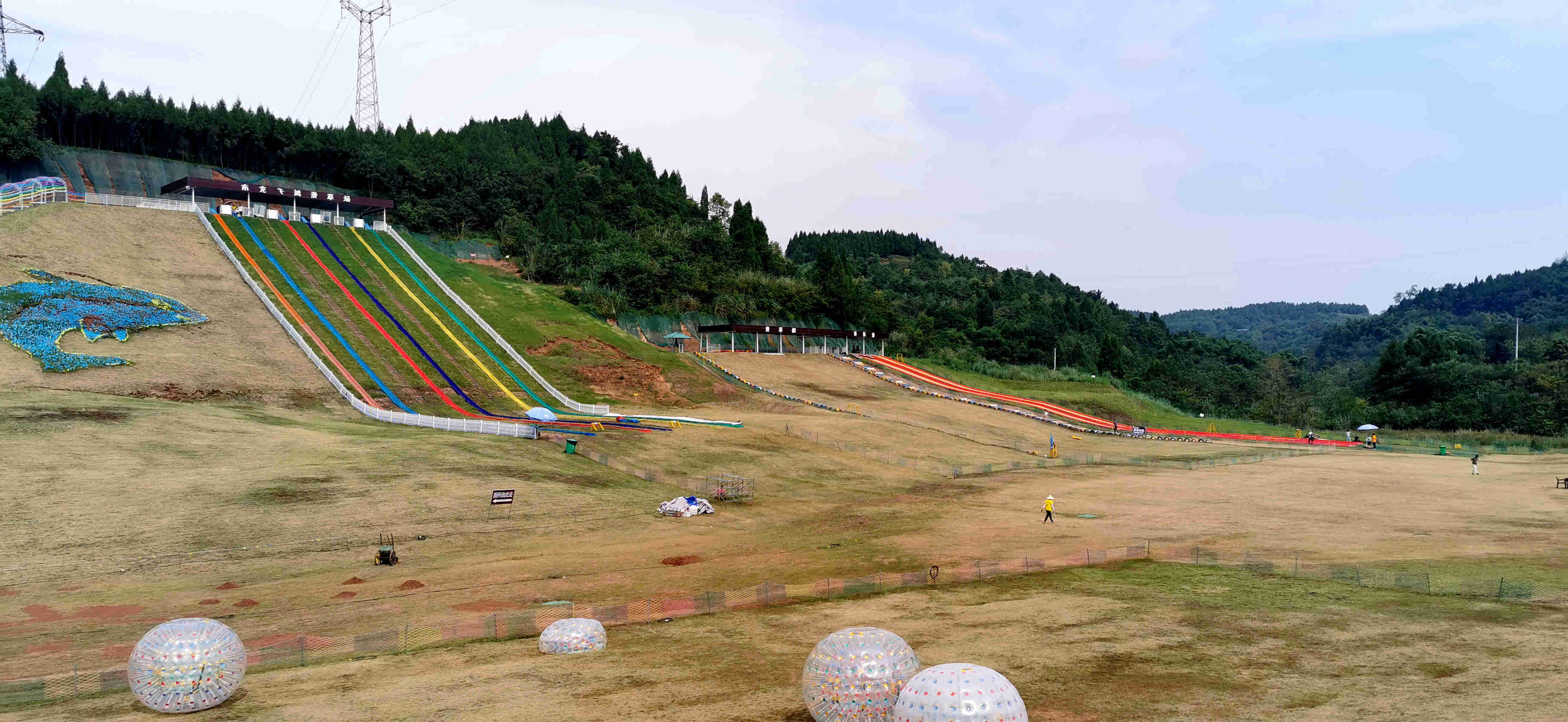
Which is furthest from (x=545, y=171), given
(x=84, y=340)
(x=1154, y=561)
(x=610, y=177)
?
(x=1154, y=561)

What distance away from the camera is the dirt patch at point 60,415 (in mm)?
44031

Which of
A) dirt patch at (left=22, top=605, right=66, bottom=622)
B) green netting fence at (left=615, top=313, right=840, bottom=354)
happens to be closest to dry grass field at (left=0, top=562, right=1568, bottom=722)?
dirt patch at (left=22, top=605, right=66, bottom=622)

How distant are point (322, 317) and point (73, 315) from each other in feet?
60.1

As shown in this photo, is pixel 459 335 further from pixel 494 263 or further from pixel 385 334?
pixel 494 263

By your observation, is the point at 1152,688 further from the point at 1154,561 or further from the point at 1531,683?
the point at 1154,561

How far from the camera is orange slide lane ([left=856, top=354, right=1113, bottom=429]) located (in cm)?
9331

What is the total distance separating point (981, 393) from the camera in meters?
102

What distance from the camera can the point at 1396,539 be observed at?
119 feet

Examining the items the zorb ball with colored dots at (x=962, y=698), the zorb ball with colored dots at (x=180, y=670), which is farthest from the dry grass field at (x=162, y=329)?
the zorb ball with colored dots at (x=962, y=698)

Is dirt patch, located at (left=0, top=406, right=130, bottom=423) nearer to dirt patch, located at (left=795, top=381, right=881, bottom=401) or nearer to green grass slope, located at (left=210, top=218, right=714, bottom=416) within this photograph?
green grass slope, located at (left=210, top=218, right=714, bottom=416)

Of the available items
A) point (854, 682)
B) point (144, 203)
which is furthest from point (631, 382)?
point (854, 682)

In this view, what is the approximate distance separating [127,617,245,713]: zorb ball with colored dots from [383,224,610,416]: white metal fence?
166 feet

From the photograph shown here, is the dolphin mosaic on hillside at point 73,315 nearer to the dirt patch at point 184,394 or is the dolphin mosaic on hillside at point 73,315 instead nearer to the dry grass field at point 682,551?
the dry grass field at point 682,551

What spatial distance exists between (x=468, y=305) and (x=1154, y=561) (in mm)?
73950
